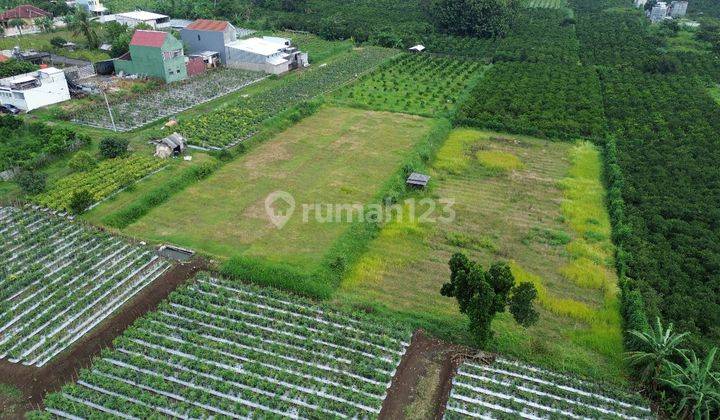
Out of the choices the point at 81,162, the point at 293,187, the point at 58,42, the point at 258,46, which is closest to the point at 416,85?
the point at 258,46

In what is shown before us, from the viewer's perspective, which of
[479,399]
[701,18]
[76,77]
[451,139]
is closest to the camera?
[479,399]

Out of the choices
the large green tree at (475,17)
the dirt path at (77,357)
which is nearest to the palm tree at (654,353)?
the dirt path at (77,357)

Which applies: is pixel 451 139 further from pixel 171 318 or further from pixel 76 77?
pixel 76 77

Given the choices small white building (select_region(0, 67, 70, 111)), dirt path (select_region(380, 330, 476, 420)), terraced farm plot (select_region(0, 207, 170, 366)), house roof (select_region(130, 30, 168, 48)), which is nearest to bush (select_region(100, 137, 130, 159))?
terraced farm plot (select_region(0, 207, 170, 366))

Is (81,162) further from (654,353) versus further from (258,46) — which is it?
(654,353)

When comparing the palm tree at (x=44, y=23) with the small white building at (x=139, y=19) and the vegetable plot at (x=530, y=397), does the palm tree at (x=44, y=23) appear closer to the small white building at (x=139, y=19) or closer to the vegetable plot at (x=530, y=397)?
the small white building at (x=139, y=19)

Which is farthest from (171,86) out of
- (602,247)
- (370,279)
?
(602,247)
